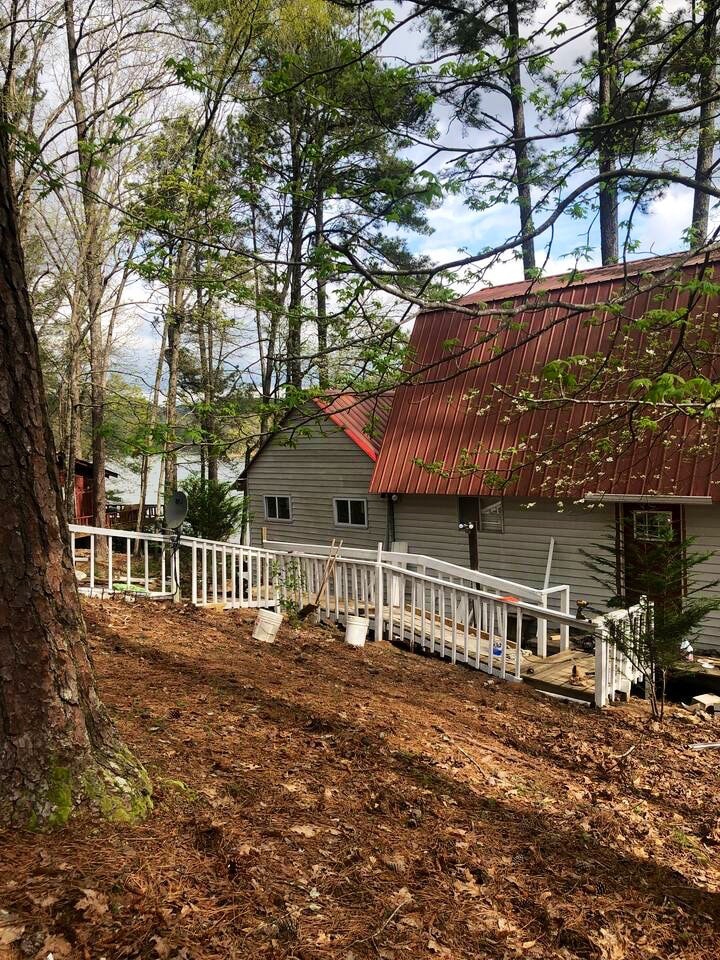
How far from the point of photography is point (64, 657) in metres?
2.87

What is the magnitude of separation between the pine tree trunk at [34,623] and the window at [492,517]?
Answer: 10589 millimetres

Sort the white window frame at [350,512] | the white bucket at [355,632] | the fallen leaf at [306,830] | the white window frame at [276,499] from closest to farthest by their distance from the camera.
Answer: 1. the fallen leaf at [306,830]
2. the white bucket at [355,632]
3. the white window frame at [350,512]
4. the white window frame at [276,499]

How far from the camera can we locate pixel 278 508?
17.4m

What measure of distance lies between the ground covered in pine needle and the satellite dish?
125 inches

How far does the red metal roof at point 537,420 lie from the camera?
10055mm

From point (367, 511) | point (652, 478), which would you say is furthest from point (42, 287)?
point (652, 478)

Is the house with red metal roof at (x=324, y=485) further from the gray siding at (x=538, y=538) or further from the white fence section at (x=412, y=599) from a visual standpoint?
the white fence section at (x=412, y=599)

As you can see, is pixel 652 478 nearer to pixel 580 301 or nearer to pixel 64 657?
pixel 580 301

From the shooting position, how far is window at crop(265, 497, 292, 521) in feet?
56.4

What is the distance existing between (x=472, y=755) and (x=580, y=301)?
10725 mm

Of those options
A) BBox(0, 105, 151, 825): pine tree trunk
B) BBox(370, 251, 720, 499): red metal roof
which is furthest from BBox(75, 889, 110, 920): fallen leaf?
BBox(370, 251, 720, 499): red metal roof

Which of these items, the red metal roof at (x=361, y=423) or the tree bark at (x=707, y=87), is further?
the red metal roof at (x=361, y=423)

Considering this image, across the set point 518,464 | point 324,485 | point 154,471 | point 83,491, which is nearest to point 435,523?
point 324,485

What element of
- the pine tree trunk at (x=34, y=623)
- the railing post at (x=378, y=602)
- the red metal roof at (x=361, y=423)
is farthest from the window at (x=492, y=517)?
the pine tree trunk at (x=34, y=623)
